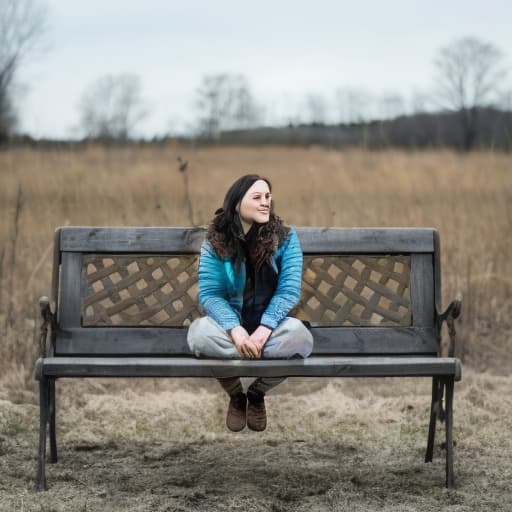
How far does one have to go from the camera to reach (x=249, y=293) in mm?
3299

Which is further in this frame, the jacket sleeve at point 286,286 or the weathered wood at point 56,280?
the weathered wood at point 56,280

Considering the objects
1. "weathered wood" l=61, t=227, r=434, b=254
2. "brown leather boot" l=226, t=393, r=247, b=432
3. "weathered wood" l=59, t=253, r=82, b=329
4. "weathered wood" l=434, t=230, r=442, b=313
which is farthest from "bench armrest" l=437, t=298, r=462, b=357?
"weathered wood" l=59, t=253, r=82, b=329

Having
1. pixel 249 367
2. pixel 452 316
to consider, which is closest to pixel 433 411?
pixel 452 316

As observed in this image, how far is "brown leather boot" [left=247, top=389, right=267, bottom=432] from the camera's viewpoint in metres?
3.22

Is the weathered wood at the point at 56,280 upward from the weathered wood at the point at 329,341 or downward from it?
upward

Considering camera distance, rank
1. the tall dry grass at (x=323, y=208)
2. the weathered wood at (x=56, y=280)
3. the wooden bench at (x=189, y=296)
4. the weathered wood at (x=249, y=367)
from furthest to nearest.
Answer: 1. the tall dry grass at (x=323, y=208)
2. the wooden bench at (x=189, y=296)
3. the weathered wood at (x=56, y=280)
4. the weathered wood at (x=249, y=367)

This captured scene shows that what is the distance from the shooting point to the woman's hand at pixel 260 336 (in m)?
3.08

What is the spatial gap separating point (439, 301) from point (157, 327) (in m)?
1.21

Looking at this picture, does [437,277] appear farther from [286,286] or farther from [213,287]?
[213,287]

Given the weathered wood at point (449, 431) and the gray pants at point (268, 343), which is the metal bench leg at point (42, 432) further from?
the weathered wood at point (449, 431)

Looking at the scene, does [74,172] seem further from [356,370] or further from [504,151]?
[356,370]

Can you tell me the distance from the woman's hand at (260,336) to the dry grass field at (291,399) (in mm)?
610

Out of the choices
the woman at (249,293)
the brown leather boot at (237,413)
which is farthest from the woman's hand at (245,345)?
the brown leather boot at (237,413)

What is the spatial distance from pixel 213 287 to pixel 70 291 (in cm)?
81
